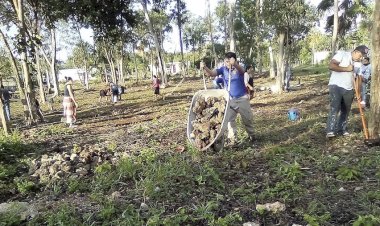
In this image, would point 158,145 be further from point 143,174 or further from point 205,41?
point 205,41

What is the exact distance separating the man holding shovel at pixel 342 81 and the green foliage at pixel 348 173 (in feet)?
6.02

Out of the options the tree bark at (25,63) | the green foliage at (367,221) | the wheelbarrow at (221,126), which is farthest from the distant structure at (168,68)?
the green foliage at (367,221)

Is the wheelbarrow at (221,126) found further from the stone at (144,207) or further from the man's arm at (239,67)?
the stone at (144,207)

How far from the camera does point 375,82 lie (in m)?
6.16

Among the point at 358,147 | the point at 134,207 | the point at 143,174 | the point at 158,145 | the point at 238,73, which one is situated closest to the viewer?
the point at 134,207

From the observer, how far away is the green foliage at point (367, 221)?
137 inches

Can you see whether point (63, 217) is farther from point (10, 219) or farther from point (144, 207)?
point (144, 207)

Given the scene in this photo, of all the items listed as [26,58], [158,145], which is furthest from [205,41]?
[158,145]

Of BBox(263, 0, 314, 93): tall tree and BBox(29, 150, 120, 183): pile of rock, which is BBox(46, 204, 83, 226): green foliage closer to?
BBox(29, 150, 120, 183): pile of rock

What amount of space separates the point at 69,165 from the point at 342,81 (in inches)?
204

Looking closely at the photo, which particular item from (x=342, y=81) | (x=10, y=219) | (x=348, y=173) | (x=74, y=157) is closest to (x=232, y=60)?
(x=342, y=81)

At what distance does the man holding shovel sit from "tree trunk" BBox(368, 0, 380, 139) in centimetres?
38

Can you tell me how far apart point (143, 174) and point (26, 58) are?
400 inches

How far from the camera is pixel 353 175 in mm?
4859
